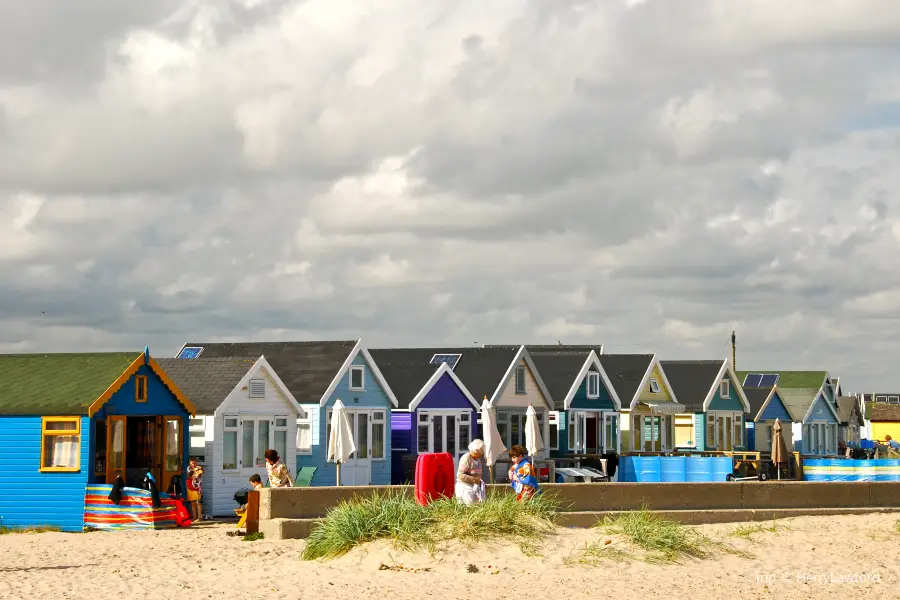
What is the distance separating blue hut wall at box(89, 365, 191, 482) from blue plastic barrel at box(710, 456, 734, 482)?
56.3ft

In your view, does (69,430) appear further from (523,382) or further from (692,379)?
(692,379)

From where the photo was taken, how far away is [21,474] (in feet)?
87.8

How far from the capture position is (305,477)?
1326 inches

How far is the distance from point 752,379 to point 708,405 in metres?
18.6

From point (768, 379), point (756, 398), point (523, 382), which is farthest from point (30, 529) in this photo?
point (768, 379)

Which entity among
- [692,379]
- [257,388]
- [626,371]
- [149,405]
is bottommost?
[149,405]

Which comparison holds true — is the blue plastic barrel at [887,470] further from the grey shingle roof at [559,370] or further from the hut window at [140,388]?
the hut window at [140,388]

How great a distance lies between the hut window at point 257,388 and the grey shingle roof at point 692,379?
24442 millimetres

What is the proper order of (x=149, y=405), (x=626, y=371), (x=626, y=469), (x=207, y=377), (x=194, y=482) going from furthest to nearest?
(x=626, y=371), (x=626, y=469), (x=207, y=377), (x=194, y=482), (x=149, y=405)

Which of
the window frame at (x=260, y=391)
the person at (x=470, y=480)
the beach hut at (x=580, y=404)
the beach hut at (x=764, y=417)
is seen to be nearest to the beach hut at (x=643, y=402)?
the beach hut at (x=580, y=404)

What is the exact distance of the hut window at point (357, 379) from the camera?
37.1m

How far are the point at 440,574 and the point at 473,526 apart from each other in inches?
60.9

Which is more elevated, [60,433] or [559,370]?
[559,370]

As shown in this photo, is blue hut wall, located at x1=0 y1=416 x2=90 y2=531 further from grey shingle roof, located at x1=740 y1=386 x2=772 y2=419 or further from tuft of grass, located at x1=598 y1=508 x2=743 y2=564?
grey shingle roof, located at x1=740 y1=386 x2=772 y2=419
